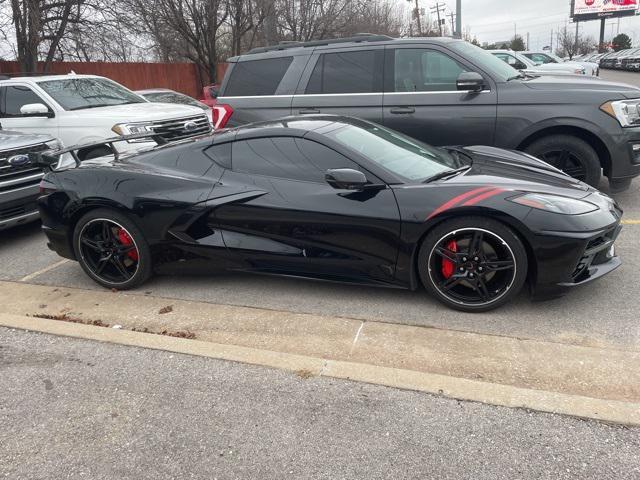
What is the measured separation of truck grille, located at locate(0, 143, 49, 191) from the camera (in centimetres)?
577

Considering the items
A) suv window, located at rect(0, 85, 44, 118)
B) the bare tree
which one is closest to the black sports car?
suv window, located at rect(0, 85, 44, 118)

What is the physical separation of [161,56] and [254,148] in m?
24.6

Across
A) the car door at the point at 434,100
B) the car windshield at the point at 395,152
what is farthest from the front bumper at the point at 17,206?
the car door at the point at 434,100

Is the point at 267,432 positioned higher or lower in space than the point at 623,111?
lower

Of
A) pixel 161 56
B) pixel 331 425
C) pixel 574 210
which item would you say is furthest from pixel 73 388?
pixel 161 56

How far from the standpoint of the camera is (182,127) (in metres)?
7.91

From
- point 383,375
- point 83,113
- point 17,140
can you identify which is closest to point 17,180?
point 17,140

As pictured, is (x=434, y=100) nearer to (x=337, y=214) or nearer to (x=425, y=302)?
(x=337, y=214)

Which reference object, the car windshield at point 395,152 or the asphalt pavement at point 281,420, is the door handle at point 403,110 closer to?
the car windshield at point 395,152

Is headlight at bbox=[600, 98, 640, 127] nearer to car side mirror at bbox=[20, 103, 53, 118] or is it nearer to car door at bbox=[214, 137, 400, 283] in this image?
car door at bbox=[214, 137, 400, 283]

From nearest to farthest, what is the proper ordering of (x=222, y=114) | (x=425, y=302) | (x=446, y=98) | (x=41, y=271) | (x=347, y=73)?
(x=425, y=302) < (x=41, y=271) < (x=446, y=98) < (x=347, y=73) < (x=222, y=114)

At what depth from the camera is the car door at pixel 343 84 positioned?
600 cm

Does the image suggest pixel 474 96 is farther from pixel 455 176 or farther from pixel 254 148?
pixel 254 148

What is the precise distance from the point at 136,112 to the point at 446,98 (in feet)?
14.4
